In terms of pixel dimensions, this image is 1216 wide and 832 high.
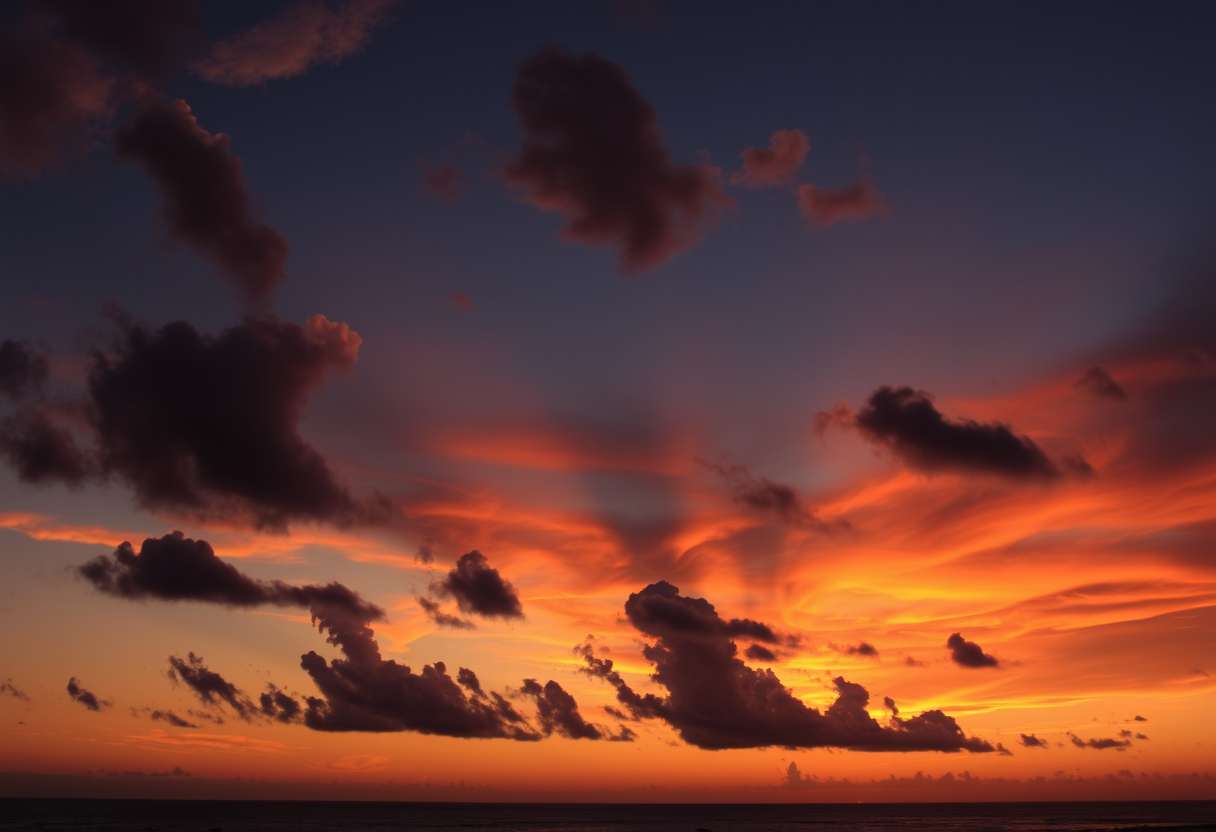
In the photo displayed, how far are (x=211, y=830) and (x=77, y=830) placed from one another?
103ft

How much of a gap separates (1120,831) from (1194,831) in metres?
12.8

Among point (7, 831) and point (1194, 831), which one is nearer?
point (1194, 831)

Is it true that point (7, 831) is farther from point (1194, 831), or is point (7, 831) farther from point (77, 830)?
point (1194, 831)

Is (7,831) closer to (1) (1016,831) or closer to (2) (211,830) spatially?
(2) (211,830)

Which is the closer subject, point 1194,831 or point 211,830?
→ point 1194,831

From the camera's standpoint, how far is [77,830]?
7795 inches

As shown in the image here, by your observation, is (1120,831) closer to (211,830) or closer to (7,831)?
(211,830)

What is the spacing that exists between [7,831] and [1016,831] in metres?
225

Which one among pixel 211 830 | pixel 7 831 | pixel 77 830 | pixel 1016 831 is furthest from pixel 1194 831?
pixel 7 831

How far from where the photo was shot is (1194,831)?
163 meters

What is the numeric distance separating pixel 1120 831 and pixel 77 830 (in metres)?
218

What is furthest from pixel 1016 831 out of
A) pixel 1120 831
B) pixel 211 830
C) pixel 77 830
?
pixel 77 830

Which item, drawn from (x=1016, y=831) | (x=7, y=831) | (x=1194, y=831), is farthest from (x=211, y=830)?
(x=1194, y=831)

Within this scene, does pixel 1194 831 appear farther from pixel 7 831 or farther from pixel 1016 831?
pixel 7 831
